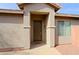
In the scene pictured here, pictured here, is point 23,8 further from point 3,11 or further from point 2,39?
point 2,39

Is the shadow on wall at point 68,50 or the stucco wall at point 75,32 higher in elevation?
the stucco wall at point 75,32

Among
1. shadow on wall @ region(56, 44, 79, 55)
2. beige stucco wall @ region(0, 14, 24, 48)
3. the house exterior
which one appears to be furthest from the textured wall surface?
beige stucco wall @ region(0, 14, 24, 48)

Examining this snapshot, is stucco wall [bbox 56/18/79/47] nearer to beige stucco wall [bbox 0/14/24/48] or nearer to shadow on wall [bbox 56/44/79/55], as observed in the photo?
shadow on wall [bbox 56/44/79/55]

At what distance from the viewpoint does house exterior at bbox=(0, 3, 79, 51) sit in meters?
11.3

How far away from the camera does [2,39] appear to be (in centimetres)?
1118

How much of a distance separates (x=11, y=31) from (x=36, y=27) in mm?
3771

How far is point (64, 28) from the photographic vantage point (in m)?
13.7

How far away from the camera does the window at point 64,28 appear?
1345 cm

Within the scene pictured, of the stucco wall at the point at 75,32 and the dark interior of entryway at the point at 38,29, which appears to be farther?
the dark interior of entryway at the point at 38,29

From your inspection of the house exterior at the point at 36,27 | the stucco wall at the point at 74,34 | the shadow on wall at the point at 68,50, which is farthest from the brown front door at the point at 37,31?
the shadow on wall at the point at 68,50

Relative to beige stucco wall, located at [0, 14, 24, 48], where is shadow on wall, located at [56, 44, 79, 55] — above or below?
below

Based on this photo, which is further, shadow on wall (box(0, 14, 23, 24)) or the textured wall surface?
the textured wall surface

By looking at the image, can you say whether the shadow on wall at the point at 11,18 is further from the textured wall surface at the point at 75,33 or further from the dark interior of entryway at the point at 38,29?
the textured wall surface at the point at 75,33

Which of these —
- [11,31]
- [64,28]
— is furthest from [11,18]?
[64,28]
